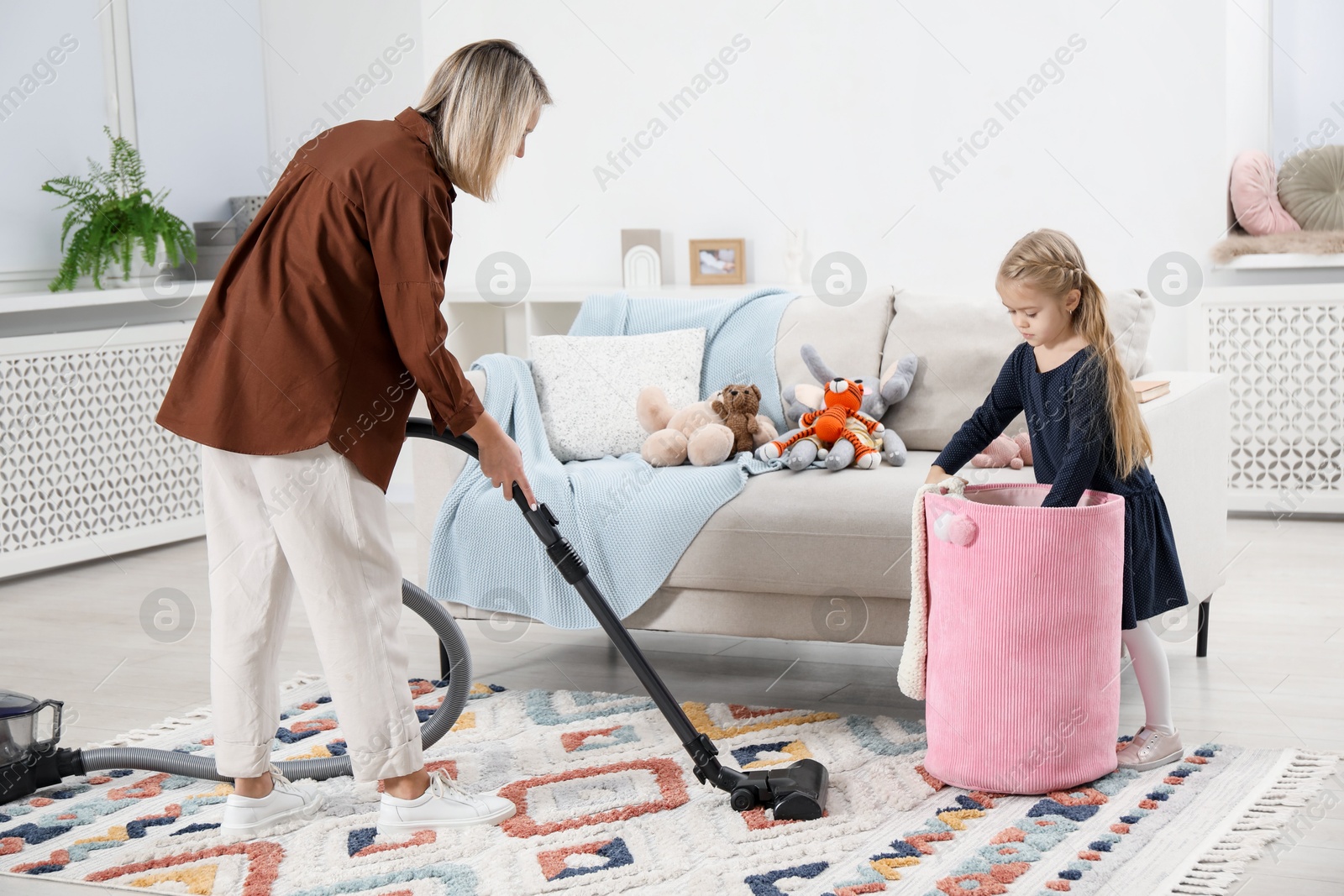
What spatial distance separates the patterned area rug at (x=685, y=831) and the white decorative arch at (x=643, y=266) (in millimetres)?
2415

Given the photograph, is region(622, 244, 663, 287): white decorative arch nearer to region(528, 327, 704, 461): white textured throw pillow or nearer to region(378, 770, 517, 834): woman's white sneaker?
region(528, 327, 704, 461): white textured throw pillow

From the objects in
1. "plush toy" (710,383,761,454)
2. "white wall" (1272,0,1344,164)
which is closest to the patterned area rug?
"plush toy" (710,383,761,454)

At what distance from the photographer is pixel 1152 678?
7.22 feet

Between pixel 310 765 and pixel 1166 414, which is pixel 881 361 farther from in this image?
pixel 310 765

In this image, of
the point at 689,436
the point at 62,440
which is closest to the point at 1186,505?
the point at 689,436

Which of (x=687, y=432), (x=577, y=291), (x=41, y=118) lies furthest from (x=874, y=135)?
(x=41, y=118)

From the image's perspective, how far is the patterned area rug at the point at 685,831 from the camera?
1.78m

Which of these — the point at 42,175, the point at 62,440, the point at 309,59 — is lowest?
the point at 62,440

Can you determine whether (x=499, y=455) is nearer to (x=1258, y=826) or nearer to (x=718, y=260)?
(x=1258, y=826)

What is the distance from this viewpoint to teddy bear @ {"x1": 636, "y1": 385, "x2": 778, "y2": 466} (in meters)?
2.71

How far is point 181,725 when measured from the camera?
258 cm

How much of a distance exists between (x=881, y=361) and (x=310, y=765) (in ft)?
5.01

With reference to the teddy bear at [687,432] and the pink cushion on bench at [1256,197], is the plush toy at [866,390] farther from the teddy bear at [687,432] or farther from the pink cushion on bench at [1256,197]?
the pink cushion on bench at [1256,197]

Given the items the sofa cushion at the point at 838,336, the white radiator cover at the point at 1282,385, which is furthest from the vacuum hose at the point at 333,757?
the white radiator cover at the point at 1282,385
